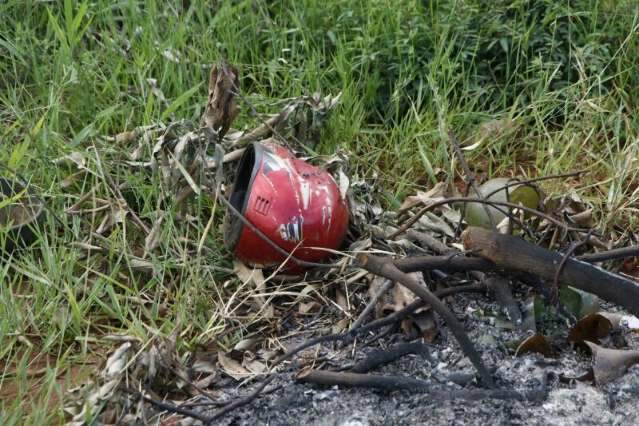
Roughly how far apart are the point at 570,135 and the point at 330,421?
70.9 inches

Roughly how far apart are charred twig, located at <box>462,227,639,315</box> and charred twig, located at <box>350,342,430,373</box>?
36 cm

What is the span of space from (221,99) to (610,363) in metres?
1.52

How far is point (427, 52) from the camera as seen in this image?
13.2 ft

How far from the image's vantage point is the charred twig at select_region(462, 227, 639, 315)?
8.46 ft

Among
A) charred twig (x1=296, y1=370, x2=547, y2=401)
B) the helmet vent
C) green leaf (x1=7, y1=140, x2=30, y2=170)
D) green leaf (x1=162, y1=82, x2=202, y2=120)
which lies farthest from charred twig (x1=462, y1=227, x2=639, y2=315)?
green leaf (x1=7, y1=140, x2=30, y2=170)

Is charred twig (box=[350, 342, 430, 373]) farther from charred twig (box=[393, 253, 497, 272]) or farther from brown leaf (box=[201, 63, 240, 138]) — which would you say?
brown leaf (box=[201, 63, 240, 138])

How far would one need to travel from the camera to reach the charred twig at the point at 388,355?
2773mm

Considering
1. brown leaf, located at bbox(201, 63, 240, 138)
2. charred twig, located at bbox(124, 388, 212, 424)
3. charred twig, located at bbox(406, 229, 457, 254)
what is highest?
brown leaf, located at bbox(201, 63, 240, 138)

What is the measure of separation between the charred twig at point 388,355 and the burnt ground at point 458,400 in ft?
0.07

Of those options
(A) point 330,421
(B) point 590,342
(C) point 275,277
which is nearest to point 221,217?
(C) point 275,277

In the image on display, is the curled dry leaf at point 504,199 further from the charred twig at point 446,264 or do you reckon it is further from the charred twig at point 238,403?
the charred twig at point 238,403

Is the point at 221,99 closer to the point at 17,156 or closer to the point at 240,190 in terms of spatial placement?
the point at 240,190

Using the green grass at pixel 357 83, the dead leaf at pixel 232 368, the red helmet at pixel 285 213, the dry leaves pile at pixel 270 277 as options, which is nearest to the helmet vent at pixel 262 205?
the red helmet at pixel 285 213

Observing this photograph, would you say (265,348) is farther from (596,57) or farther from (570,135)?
(596,57)
